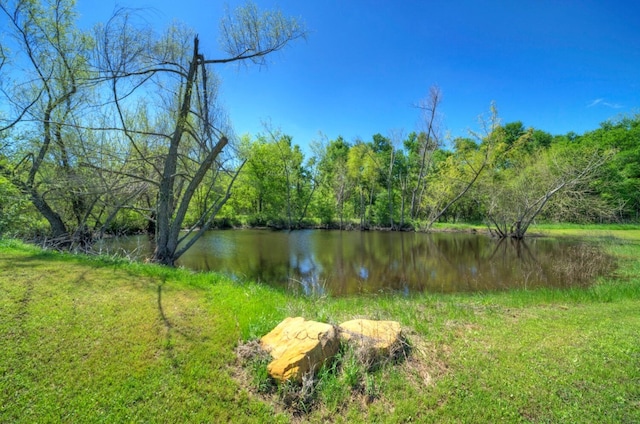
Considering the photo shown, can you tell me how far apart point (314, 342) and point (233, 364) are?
118cm

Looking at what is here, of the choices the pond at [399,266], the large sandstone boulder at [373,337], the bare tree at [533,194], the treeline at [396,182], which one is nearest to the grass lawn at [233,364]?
the large sandstone boulder at [373,337]

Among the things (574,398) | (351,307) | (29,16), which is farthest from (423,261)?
(29,16)

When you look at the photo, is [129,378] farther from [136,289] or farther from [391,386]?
[391,386]

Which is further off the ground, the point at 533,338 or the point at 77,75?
the point at 77,75

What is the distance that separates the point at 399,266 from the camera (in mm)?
Answer: 14984

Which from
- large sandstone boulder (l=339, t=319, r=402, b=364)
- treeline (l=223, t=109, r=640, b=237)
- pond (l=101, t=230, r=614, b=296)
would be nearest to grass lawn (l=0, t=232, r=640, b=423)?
large sandstone boulder (l=339, t=319, r=402, b=364)

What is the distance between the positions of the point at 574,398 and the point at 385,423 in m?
2.35

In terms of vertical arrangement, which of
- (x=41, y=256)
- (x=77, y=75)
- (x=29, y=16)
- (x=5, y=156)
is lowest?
(x=41, y=256)

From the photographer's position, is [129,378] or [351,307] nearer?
[129,378]

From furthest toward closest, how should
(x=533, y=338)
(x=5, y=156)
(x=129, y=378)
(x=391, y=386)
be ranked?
(x=5, y=156)
(x=533, y=338)
(x=391, y=386)
(x=129, y=378)

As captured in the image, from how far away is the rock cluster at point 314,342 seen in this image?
3.66 meters

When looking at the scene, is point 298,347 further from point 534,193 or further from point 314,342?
point 534,193

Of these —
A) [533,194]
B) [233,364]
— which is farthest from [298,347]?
[533,194]

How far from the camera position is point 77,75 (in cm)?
1066
